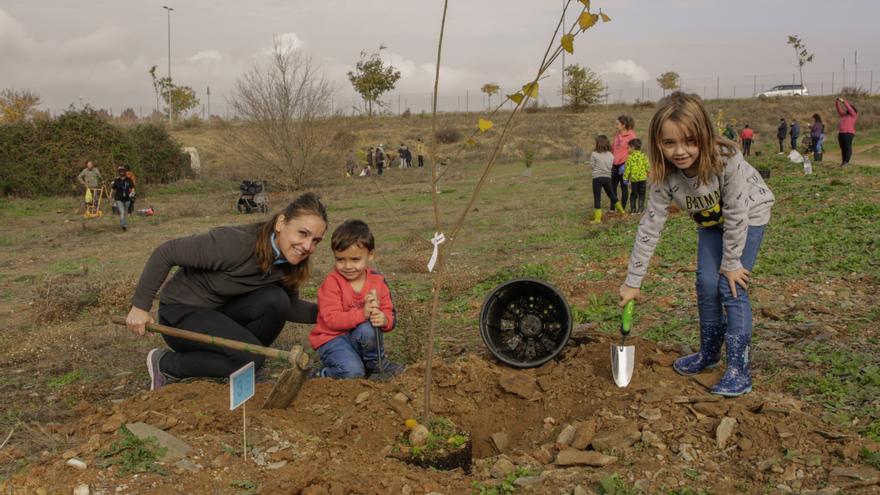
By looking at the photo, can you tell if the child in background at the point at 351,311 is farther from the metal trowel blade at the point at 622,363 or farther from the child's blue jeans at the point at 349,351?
the metal trowel blade at the point at 622,363

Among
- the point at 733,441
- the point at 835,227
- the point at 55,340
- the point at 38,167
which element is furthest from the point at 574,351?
the point at 38,167

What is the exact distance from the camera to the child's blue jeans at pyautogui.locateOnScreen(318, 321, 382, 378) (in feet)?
15.0

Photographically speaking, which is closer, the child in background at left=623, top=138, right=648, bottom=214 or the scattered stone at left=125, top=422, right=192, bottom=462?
the scattered stone at left=125, top=422, right=192, bottom=462

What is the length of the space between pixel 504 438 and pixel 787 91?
2623 inches

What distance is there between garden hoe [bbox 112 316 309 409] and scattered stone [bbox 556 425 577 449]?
4.44 feet

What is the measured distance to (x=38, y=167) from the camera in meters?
26.0

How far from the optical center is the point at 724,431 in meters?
3.31

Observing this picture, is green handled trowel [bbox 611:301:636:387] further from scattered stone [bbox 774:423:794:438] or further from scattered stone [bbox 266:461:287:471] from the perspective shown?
scattered stone [bbox 266:461:287:471]

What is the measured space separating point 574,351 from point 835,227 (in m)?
5.86

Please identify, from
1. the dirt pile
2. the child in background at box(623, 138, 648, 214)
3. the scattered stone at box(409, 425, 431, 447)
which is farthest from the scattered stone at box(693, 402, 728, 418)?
the child in background at box(623, 138, 648, 214)

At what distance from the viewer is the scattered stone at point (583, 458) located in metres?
3.21

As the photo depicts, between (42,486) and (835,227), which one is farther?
(835,227)

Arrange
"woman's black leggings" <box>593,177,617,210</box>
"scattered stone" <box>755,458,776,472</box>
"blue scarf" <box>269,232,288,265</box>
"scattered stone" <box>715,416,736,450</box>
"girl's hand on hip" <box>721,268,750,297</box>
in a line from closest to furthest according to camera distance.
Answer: "scattered stone" <box>755,458,776,472</box> < "scattered stone" <box>715,416,736,450</box> < "girl's hand on hip" <box>721,268,750,297</box> < "blue scarf" <box>269,232,288,265</box> < "woman's black leggings" <box>593,177,617,210</box>

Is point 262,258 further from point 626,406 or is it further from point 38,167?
point 38,167
